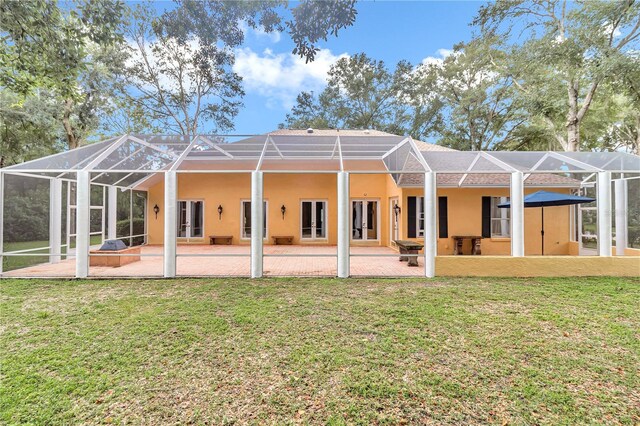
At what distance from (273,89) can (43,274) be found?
1891cm

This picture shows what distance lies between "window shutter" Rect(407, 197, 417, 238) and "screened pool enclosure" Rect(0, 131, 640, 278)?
0.37 metres

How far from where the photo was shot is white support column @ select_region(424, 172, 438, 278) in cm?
752

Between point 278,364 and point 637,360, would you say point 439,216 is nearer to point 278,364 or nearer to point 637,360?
point 637,360

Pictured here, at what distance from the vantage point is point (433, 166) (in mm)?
9914

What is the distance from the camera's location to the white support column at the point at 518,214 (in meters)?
7.74

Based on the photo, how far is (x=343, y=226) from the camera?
7.55 metres

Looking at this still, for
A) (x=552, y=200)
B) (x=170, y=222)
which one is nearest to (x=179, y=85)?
(x=170, y=222)

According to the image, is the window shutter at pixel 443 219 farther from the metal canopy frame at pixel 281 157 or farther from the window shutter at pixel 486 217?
the window shutter at pixel 486 217

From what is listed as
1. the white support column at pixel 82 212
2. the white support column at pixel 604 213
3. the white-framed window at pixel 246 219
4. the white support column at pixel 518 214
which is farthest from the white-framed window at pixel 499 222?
the white support column at pixel 82 212

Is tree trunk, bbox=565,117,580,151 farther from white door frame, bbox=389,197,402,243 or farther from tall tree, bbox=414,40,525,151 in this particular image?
white door frame, bbox=389,197,402,243

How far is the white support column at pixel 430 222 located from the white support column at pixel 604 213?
14.0ft

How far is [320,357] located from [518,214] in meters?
6.58

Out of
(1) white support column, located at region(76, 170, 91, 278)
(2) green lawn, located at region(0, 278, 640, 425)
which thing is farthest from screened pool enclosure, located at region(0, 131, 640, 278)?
(2) green lawn, located at region(0, 278, 640, 425)

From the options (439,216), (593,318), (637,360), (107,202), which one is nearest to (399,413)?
(637,360)
